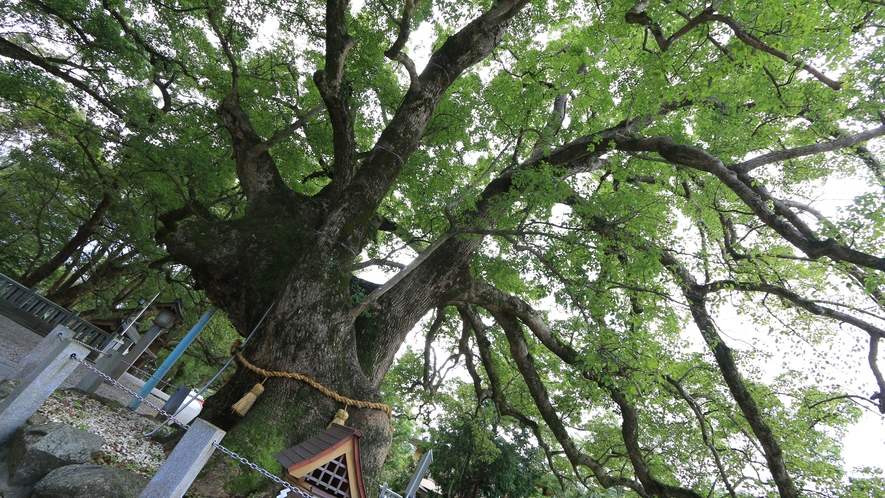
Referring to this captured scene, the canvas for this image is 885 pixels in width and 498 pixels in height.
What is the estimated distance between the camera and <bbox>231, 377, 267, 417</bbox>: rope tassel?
3700 mm

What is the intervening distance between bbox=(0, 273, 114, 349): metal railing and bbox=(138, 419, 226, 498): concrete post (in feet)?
33.4

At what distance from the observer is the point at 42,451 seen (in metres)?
2.84

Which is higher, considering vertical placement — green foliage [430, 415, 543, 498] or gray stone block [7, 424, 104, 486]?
green foliage [430, 415, 543, 498]

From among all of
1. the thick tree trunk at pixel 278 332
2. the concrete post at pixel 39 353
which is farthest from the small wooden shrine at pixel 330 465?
the concrete post at pixel 39 353

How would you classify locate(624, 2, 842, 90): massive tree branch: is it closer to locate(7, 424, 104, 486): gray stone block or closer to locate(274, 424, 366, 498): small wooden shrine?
locate(274, 424, 366, 498): small wooden shrine

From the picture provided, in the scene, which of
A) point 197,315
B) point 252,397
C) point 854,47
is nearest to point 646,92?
point 854,47

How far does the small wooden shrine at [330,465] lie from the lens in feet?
8.77

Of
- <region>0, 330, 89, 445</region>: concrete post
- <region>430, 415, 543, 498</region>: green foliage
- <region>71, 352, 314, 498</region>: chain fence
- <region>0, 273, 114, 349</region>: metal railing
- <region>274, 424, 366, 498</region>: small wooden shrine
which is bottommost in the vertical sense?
<region>0, 273, 114, 349</region>: metal railing

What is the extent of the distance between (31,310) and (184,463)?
40.4 ft

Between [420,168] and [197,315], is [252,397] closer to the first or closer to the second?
[420,168]

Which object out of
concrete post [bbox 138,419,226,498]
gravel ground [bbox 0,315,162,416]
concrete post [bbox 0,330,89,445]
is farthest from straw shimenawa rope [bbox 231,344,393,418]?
gravel ground [bbox 0,315,162,416]

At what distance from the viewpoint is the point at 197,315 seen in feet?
43.2

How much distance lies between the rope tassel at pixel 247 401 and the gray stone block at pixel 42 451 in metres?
1.06

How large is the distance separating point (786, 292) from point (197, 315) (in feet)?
49.7
